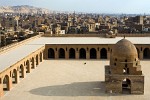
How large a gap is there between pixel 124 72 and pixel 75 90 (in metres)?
4.85

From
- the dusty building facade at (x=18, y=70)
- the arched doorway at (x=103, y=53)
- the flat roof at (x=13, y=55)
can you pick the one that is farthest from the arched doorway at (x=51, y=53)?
the arched doorway at (x=103, y=53)

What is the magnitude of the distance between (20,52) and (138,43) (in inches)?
699

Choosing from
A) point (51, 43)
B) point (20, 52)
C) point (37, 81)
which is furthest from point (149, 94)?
point (51, 43)

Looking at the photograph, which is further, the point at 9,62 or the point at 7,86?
the point at 9,62

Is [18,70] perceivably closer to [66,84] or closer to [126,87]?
[66,84]

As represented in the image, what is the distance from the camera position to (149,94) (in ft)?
92.2

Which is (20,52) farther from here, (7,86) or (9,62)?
(7,86)

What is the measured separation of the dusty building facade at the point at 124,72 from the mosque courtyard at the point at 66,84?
2.52 feet

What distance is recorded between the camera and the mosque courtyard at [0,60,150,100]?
1090 inches

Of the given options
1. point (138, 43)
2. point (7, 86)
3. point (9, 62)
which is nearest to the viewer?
point (7, 86)

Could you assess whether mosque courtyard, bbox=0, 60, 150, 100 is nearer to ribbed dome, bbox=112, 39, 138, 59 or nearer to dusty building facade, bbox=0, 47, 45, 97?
dusty building facade, bbox=0, 47, 45, 97

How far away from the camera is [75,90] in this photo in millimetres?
29531

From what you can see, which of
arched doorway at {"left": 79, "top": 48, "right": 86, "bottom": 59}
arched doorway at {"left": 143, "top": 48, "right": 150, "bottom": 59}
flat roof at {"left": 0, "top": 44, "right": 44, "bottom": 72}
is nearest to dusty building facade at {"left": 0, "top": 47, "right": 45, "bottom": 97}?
flat roof at {"left": 0, "top": 44, "right": 44, "bottom": 72}

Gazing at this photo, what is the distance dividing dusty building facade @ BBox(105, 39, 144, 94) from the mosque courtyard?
77 centimetres
